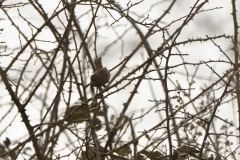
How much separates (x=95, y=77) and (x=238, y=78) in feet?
1.46

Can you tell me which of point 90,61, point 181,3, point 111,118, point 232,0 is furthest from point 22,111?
point 181,3

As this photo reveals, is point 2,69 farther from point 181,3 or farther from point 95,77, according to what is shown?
point 181,3

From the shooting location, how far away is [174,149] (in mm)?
1457

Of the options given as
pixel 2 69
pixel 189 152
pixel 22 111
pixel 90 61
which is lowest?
pixel 189 152

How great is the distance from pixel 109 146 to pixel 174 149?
570 mm

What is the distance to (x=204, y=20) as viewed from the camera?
3.08 meters

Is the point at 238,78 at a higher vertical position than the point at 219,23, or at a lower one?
lower

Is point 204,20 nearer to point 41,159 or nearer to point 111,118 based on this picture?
point 111,118

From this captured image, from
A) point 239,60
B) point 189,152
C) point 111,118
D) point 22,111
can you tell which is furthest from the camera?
point 111,118

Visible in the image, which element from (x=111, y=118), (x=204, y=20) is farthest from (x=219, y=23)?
(x=111, y=118)

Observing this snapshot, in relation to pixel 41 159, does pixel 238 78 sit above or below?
above

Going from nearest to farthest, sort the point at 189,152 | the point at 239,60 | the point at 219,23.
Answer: the point at 189,152
the point at 239,60
the point at 219,23

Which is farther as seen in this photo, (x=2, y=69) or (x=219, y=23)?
(x=219, y=23)

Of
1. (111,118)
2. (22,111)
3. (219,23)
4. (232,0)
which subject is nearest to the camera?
(22,111)
